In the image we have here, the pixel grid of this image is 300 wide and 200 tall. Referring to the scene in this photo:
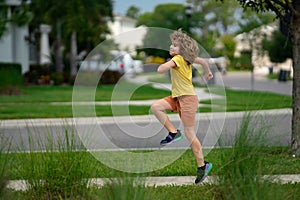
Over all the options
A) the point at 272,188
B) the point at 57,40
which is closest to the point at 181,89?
the point at 272,188

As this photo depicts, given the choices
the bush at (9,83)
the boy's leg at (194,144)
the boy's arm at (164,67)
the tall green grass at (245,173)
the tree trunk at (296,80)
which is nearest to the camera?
the tall green grass at (245,173)

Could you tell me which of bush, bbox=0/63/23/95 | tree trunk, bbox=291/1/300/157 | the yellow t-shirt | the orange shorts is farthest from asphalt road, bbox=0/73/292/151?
bush, bbox=0/63/23/95

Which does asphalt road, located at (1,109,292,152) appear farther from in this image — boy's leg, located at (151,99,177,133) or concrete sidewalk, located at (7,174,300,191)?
boy's leg, located at (151,99,177,133)

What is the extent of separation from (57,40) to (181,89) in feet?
109

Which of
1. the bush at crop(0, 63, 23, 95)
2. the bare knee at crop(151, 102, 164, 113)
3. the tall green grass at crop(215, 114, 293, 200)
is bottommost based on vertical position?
the bush at crop(0, 63, 23, 95)

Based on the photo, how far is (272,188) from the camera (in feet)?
17.9

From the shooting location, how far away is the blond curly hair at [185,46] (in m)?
7.03

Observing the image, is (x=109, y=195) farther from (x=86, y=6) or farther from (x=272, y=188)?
(x=86, y=6)

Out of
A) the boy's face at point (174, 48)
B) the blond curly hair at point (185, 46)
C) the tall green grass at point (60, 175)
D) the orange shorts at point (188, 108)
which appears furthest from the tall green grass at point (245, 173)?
the tall green grass at point (60, 175)

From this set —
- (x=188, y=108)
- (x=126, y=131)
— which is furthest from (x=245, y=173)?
(x=126, y=131)

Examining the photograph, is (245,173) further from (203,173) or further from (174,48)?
(174,48)

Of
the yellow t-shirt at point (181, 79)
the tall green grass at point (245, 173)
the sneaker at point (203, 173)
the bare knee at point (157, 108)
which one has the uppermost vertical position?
the yellow t-shirt at point (181, 79)

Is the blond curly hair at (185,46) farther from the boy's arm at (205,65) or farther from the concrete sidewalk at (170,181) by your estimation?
the concrete sidewalk at (170,181)

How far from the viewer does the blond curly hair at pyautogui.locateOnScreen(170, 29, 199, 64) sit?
703 centimetres
